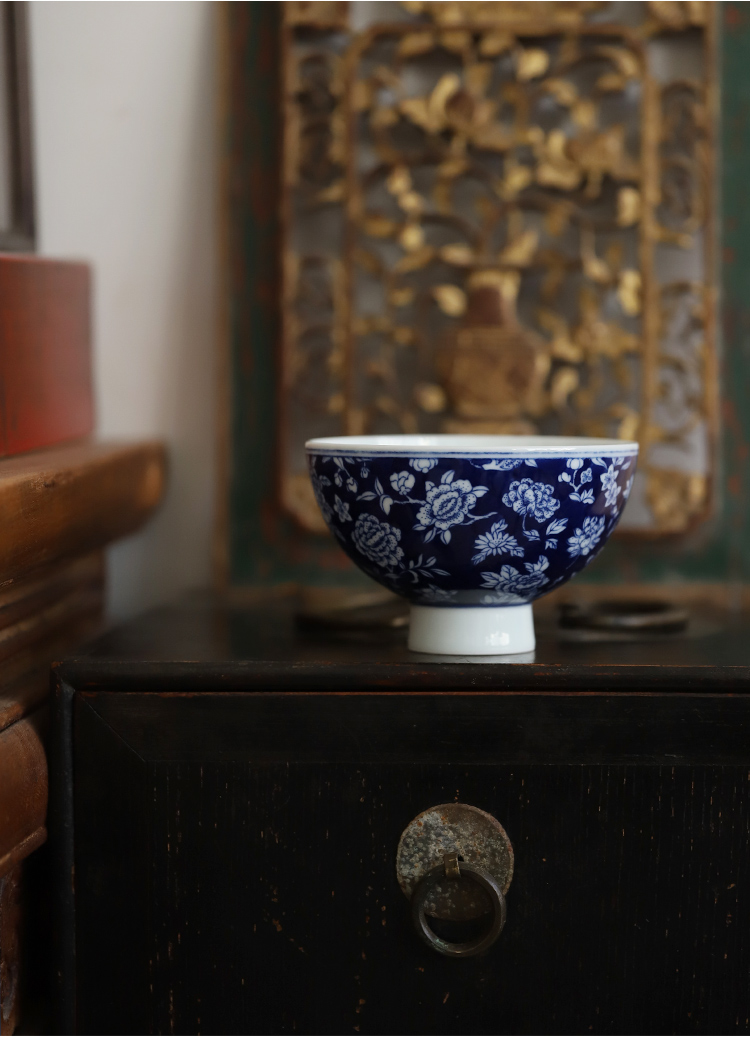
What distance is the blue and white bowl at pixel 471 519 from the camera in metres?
0.54

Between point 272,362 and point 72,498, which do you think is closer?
point 72,498

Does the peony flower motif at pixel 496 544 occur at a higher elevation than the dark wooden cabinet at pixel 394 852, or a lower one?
higher

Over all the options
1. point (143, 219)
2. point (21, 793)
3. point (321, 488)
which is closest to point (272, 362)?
point (143, 219)

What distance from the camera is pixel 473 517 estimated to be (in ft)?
1.78

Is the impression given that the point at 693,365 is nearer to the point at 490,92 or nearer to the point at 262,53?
the point at 490,92

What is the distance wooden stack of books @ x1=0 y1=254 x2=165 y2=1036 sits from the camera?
1.79 feet

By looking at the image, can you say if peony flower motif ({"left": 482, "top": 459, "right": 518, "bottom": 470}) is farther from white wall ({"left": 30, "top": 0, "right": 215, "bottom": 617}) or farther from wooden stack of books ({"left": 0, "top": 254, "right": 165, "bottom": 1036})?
white wall ({"left": 30, "top": 0, "right": 215, "bottom": 617})

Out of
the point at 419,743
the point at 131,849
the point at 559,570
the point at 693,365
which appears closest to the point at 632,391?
the point at 693,365

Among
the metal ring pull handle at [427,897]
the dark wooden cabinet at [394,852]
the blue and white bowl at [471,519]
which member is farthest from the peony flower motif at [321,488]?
the metal ring pull handle at [427,897]

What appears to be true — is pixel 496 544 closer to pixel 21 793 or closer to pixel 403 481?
pixel 403 481

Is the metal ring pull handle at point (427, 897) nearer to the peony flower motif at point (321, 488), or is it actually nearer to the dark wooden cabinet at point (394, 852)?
the dark wooden cabinet at point (394, 852)

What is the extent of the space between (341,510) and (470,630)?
0.35 feet

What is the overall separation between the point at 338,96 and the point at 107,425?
0.36 meters

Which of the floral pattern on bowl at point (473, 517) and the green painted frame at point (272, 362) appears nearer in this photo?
the floral pattern on bowl at point (473, 517)
